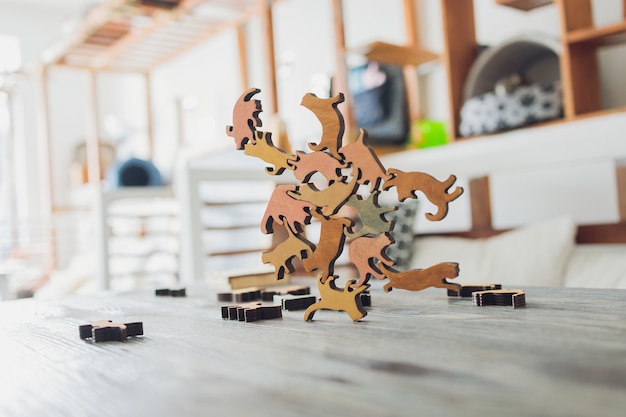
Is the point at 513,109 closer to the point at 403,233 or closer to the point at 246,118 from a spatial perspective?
the point at 403,233

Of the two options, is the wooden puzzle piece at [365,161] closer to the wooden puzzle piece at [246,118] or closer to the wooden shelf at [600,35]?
the wooden puzzle piece at [246,118]

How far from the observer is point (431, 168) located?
2.87 metres

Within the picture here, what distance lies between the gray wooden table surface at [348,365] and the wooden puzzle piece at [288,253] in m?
0.08

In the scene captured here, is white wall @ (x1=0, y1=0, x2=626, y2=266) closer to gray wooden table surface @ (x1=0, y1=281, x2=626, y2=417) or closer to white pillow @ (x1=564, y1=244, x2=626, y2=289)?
white pillow @ (x1=564, y1=244, x2=626, y2=289)

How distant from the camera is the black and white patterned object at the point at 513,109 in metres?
2.46

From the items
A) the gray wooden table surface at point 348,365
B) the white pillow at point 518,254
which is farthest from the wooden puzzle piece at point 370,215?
the white pillow at point 518,254

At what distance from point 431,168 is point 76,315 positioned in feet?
6.62

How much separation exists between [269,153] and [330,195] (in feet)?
0.47

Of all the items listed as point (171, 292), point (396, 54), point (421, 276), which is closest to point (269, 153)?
point (421, 276)

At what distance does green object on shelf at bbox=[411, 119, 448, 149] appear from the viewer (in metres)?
3.16

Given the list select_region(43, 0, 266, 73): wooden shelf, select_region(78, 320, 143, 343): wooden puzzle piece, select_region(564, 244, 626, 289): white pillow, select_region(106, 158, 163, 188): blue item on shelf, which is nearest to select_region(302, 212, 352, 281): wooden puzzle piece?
select_region(78, 320, 143, 343): wooden puzzle piece

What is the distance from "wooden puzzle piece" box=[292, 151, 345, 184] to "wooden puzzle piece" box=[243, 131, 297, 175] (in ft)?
0.06

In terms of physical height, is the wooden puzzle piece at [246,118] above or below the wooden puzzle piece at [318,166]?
above

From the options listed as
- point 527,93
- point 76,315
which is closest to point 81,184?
point 527,93
